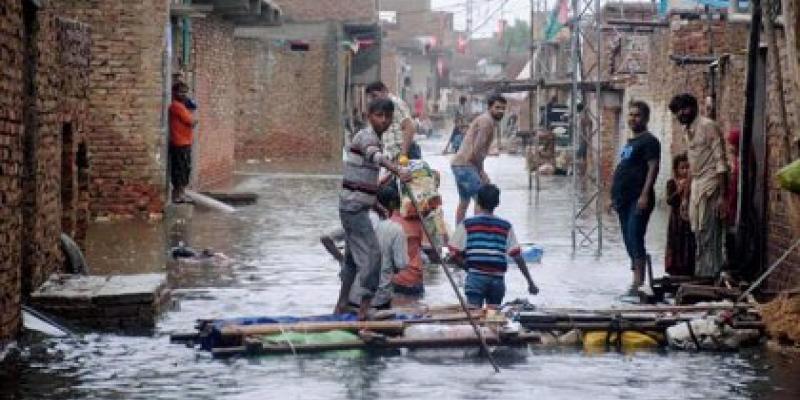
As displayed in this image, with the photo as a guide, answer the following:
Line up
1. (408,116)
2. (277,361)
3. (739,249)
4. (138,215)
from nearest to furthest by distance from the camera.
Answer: (277,361)
(739,249)
(408,116)
(138,215)

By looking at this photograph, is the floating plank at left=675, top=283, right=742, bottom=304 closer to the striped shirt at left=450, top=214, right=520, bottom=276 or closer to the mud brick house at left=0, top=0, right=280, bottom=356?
the striped shirt at left=450, top=214, right=520, bottom=276

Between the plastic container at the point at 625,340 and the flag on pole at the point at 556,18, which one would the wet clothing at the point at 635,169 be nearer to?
the plastic container at the point at 625,340

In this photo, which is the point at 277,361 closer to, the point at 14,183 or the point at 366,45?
the point at 14,183

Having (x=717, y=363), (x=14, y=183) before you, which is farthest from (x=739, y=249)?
(x=14, y=183)

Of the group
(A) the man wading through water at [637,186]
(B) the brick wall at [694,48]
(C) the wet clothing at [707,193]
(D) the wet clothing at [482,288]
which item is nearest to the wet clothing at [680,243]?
(A) the man wading through water at [637,186]

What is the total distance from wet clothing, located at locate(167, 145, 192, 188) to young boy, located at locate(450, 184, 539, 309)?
1062 cm

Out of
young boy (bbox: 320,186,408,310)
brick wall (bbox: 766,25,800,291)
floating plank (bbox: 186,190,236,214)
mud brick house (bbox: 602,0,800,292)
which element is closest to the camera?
young boy (bbox: 320,186,408,310)

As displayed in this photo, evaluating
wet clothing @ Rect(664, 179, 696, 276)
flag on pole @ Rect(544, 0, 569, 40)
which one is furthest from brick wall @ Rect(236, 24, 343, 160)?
wet clothing @ Rect(664, 179, 696, 276)

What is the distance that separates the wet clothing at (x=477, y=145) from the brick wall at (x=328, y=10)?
86.6ft

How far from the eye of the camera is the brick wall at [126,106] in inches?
815

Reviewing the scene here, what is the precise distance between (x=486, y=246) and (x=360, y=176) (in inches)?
42.2

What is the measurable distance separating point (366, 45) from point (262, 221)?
2824cm

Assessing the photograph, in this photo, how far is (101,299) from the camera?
11.8m

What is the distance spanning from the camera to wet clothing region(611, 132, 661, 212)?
48.7 feet
